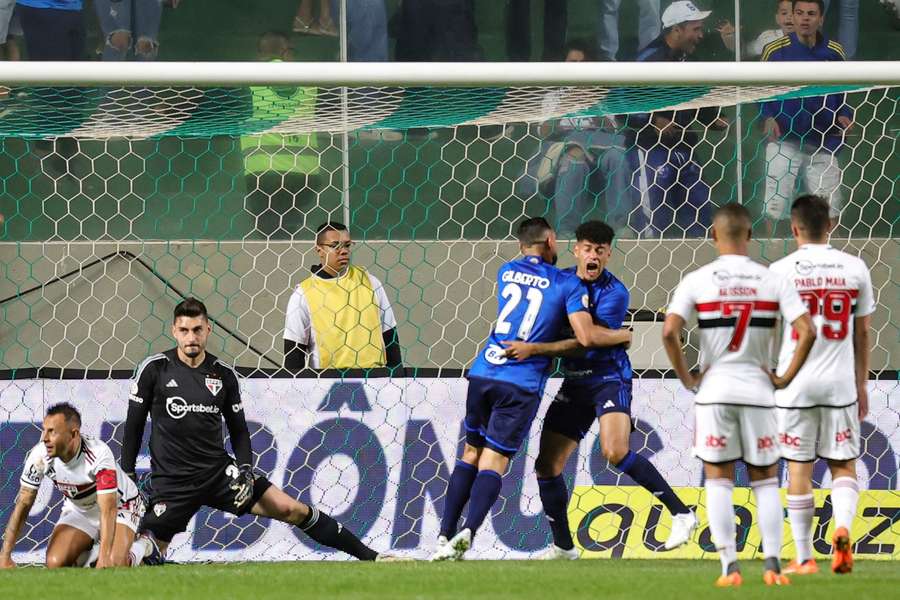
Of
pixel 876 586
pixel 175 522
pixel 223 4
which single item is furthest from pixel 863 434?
pixel 223 4

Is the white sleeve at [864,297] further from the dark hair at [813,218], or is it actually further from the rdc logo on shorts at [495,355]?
the rdc logo on shorts at [495,355]

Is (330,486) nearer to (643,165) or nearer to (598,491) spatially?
(598,491)

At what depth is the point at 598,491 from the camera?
8.31 m

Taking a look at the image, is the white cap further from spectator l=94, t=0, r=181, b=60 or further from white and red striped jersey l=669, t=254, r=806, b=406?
white and red striped jersey l=669, t=254, r=806, b=406

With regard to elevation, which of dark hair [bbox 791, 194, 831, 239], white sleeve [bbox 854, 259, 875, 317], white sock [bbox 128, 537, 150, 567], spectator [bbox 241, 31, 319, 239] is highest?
spectator [bbox 241, 31, 319, 239]

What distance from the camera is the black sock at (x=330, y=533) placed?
7.79 m

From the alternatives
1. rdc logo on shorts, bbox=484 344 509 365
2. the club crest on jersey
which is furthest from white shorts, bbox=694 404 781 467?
the club crest on jersey

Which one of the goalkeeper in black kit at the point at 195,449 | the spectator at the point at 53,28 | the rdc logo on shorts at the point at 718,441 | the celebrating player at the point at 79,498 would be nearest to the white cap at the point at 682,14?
the spectator at the point at 53,28

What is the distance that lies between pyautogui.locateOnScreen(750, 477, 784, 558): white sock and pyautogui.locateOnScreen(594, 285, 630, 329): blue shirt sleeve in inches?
85.2

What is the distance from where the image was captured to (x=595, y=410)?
7.91m

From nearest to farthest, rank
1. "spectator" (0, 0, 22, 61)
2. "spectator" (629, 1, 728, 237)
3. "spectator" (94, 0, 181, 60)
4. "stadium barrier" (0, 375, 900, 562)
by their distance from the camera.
Result: "stadium barrier" (0, 375, 900, 562)
"spectator" (629, 1, 728, 237)
"spectator" (0, 0, 22, 61)
"spectator" (94, 0, 181, 60)

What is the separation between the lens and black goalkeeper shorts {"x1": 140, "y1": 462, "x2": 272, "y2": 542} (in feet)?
25.3

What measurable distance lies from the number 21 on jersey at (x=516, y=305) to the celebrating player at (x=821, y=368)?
5.12 ft

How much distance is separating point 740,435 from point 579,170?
14.6 ft
